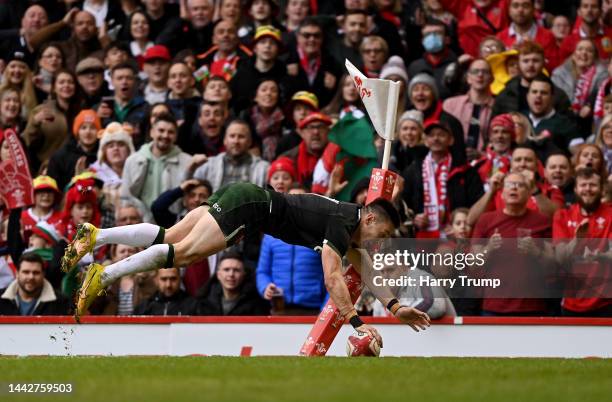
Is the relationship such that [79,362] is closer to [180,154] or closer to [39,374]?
[39,374]

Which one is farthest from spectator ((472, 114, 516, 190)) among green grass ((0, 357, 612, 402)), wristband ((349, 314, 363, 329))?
green grass ((0, 357, 612, 402))

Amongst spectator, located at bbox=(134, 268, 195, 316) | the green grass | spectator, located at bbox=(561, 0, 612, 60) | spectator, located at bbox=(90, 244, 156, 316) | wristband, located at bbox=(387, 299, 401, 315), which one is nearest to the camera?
the green grass

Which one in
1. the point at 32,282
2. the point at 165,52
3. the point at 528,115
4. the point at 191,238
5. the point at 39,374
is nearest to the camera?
the point at 39,374

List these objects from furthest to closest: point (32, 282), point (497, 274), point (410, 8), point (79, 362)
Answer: point (410, 8) → point (32, 282) → point (497, 274) → point (79, 362)

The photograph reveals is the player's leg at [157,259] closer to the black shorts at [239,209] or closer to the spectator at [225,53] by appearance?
the black shorts at [239,209]

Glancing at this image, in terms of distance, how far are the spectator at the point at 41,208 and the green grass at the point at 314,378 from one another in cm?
505

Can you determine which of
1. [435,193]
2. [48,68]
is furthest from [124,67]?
[435,193]

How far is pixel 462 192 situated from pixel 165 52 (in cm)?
492

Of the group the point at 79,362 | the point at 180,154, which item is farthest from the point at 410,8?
the point at 79,362

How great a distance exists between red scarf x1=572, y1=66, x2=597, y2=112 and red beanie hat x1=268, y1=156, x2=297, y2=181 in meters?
3.75

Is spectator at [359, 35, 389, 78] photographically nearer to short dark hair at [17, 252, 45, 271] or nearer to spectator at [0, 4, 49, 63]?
short dark hair at [17, 252, 45, 271]

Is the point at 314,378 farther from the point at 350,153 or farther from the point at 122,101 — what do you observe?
the point at 122,101

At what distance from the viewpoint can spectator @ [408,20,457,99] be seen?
18.1 metres

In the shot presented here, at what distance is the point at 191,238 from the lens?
12.5 m
